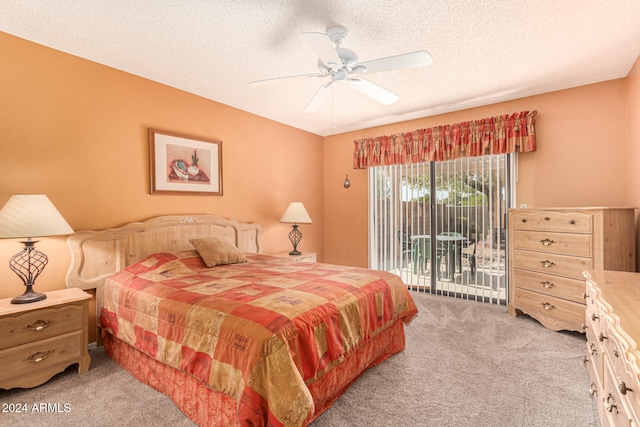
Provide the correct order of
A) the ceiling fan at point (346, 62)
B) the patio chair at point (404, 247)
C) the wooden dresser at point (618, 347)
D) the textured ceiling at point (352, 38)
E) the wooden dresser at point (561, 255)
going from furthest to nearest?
the patio chair at point (404, 247)
the wooden dresser at point (561, 255)
the textured ceiling at point (352, 38)
the ceiling fan at point (346, 62)
the wooden dresser at point (618, 347)

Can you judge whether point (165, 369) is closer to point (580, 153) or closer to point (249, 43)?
point (249, 43)

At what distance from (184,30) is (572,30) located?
3048 mm

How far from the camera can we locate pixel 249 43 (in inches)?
99.4

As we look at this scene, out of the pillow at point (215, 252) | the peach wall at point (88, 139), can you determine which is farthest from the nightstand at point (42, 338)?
the pillow at point (215, 252)

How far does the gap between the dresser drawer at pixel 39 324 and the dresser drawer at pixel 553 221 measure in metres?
4.25

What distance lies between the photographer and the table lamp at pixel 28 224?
2.02 m

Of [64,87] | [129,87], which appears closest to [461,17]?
[129,87]

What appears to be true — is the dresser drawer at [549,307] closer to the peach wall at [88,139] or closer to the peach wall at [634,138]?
the peach wall at [634,138]

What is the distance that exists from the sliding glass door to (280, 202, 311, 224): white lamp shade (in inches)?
48.8

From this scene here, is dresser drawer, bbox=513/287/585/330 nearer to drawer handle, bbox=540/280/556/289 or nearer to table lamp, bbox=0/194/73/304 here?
drawer handle, bbox=540/280/556/289

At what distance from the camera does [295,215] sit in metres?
4.41

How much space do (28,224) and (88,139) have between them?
1.06 metres

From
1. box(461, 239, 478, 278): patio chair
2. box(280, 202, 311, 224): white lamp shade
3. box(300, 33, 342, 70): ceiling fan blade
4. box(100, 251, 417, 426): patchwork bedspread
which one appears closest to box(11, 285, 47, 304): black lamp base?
box(100, 251, 417, 426): patchwork bedspread

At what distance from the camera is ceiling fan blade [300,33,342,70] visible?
185cm
